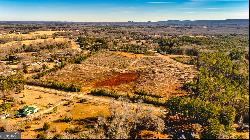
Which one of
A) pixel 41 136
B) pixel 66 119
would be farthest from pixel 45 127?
pixel 66 119

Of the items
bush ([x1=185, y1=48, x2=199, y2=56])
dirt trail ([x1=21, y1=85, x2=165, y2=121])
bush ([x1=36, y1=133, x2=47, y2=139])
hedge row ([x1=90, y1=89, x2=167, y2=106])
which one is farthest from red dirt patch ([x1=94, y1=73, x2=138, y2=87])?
bush ([x1=185, y1=48, x2=199, y2=56])

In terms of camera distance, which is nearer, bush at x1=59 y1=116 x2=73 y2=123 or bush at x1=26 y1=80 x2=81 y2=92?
bush at x1=59 y1=116 x2=73 y2=123

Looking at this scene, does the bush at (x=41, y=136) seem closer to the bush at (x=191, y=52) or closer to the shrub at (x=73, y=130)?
the shrub at (x=73, y=130)

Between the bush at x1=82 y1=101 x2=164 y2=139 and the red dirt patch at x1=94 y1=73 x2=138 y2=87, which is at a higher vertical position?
the bush at x1=82 y1=101 x2=164 y2=139

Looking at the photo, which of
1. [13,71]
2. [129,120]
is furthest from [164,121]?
[13,71]

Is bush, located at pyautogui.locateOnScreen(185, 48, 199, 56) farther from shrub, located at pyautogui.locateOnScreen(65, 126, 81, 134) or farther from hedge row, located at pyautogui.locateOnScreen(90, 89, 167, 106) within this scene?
shrub, located at pyautogui.locateOnScreen(65, 126, 81, 134)

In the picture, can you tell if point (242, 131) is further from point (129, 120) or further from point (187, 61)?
point (187, 61)

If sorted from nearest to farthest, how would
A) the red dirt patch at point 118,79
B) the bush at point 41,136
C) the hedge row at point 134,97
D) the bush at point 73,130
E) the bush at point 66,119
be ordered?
1. the bush at point 41,136
2. the bush at point 73,130
3. the bush at point 66,119
4. the hedge row at point 134,97
5. the red dirt patch at point 118,79

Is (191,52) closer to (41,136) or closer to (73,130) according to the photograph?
(73,130)

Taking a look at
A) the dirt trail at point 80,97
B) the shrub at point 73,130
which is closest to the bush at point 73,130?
the shrub at point 73,130
